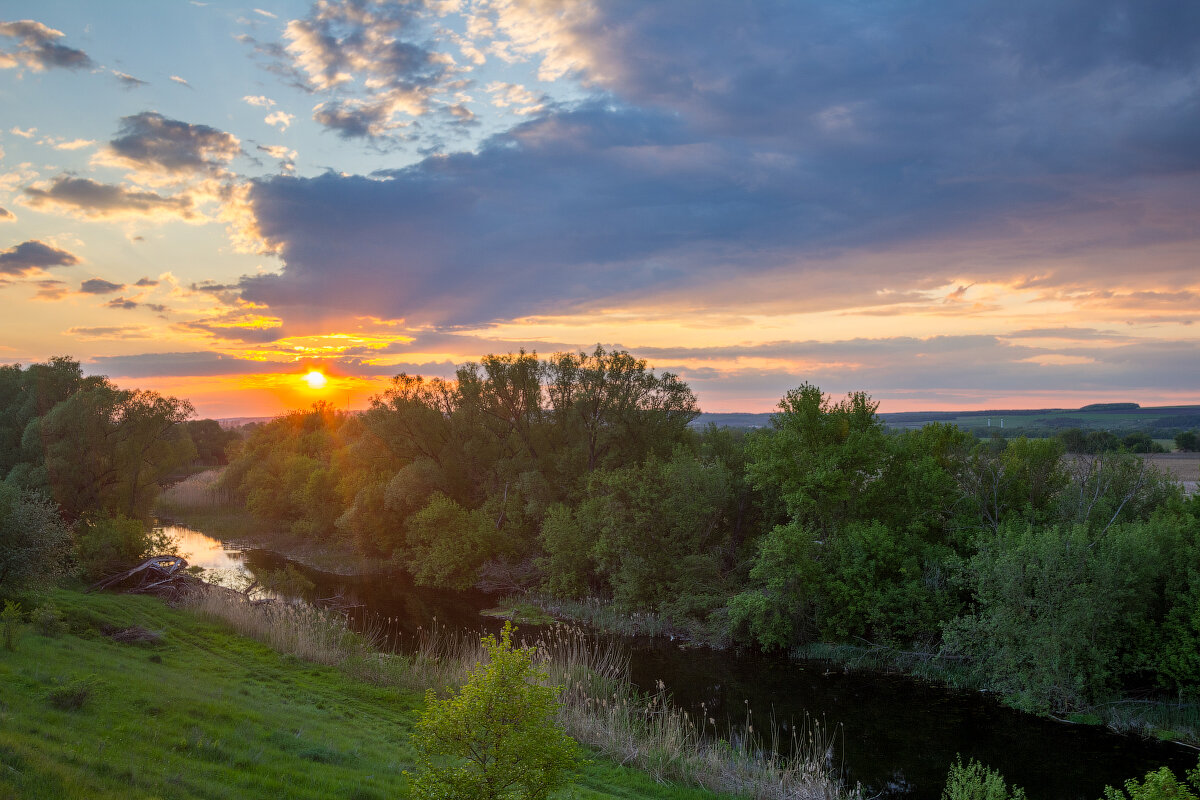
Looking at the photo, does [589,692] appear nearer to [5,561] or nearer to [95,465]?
[5,561]

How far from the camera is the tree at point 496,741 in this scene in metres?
8.27

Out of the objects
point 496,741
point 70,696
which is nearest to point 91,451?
point 70,696

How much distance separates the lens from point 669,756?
55.9 feet

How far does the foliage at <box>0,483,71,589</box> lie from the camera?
21.4 metres

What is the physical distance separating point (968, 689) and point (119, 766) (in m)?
26.1

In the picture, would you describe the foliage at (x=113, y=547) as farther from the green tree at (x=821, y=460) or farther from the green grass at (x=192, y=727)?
the green tree at (x=821, y=460)

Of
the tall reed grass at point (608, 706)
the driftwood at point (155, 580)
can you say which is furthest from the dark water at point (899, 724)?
the driftwood at point (155, 580)

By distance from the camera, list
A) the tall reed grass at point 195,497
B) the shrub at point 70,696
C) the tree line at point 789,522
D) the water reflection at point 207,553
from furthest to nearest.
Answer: the tall reed grass at point 195,497 → the water reflection at point 207,553 → the tree line at point 789,522 → the shrub at point 70,696

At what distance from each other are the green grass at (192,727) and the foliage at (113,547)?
11035 millimetres

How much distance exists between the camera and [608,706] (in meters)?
20.4

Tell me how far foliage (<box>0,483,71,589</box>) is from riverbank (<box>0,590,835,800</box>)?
1722mm

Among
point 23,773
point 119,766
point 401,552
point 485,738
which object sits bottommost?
point 401,552

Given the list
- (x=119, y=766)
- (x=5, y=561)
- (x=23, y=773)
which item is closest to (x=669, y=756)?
(x=119, y=766)

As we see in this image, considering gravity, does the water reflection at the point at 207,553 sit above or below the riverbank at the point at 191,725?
below
